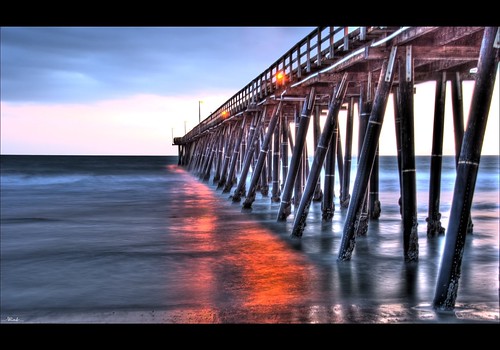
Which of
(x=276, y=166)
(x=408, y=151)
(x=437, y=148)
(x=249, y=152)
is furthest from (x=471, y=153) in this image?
(x=249, y=152)

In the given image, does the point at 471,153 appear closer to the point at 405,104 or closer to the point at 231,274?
the point at 405,104

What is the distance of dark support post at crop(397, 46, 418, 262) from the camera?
8.45m

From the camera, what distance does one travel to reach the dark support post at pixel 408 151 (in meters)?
8.45

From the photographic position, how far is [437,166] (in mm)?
11336

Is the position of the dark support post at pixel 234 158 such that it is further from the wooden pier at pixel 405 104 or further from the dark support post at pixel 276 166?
the wooden pier at pixel 405 104

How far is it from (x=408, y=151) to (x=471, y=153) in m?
3.07

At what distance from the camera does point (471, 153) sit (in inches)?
215

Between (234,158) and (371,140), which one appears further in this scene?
(234,158)

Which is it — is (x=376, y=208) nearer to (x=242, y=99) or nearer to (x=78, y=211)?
(x=242, y=99)

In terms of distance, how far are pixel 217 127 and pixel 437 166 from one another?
2391 cm

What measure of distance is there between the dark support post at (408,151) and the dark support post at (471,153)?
9.22 feet

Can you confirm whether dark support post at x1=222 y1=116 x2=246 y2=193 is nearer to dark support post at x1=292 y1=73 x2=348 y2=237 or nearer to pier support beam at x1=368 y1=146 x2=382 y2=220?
pier support beam at x1=368 y1=146 x2=382 y2=220
